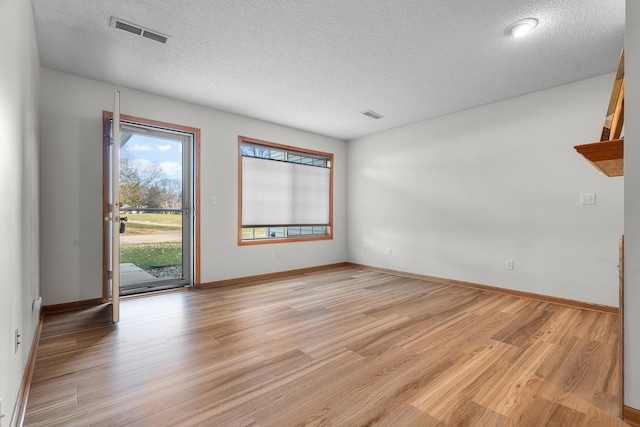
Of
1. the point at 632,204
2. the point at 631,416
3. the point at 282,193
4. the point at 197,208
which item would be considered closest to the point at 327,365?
the point at 631,416

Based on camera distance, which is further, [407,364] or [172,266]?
[172,266]

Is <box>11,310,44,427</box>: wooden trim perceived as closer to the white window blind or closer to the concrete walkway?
the concrete walkway

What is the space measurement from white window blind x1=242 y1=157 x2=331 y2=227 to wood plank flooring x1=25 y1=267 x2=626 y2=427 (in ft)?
5.95

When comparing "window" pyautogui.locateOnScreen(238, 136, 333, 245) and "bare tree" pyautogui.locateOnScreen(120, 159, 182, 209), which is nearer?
"bare tree" pyautogui.locateOnScreen(120, 159, 182, 209)

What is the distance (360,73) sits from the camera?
3234 mm

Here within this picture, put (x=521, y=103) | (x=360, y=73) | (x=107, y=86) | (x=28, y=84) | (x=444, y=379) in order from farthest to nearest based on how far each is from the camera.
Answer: (x=521, y=103) → (x=107, y=86) → (x=360, y=73) → (x=28, y=84) → (x=444, y=379)

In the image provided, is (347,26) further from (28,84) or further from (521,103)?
(521,103)

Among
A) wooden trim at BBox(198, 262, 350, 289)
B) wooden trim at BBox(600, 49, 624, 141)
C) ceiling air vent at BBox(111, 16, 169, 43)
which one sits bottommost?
wooden trim at BBox(198, 262, 350, 289)

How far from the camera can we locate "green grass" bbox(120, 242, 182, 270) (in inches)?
159

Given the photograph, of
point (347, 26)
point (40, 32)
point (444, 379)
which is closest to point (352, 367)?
point (444, 379)

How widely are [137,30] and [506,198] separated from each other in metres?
4.35

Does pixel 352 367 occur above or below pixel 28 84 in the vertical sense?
below

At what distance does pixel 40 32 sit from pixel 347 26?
8.30ft

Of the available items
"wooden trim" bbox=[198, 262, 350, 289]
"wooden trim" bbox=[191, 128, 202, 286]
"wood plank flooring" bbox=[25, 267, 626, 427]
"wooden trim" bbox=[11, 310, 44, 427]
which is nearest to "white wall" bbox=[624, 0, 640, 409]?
"wood plank flooring" bbox=[25, 267, 626, 427]
